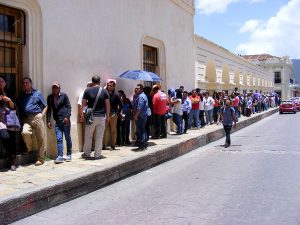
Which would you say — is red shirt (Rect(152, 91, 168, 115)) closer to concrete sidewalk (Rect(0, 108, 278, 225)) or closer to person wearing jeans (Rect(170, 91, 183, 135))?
person wearing jeans (Rect(170, 91, 183, 135))

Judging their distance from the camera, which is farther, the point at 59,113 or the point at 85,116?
the point at 85,116

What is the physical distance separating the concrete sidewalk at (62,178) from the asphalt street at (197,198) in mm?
142

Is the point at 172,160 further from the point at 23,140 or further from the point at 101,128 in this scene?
the point at 23,140

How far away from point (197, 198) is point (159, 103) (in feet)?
19.1

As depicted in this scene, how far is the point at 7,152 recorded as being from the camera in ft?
24.6

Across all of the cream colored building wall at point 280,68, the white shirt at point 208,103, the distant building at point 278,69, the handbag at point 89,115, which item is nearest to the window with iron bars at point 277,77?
the distant building at point 278,69

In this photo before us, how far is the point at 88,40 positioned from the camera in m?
9.86

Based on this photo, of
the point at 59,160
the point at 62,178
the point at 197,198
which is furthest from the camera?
the point at 59,160

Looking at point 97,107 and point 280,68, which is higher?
point 280,68

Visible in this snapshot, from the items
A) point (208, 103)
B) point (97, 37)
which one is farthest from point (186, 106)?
point (97, 37)

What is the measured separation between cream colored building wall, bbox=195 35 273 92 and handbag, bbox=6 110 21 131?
534 inches

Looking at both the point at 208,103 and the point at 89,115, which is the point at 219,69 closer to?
the point at 208,103

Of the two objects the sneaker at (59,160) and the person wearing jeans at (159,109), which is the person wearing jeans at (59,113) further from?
the person wearing jeans at (159,109)

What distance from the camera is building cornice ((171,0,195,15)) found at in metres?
16.5
